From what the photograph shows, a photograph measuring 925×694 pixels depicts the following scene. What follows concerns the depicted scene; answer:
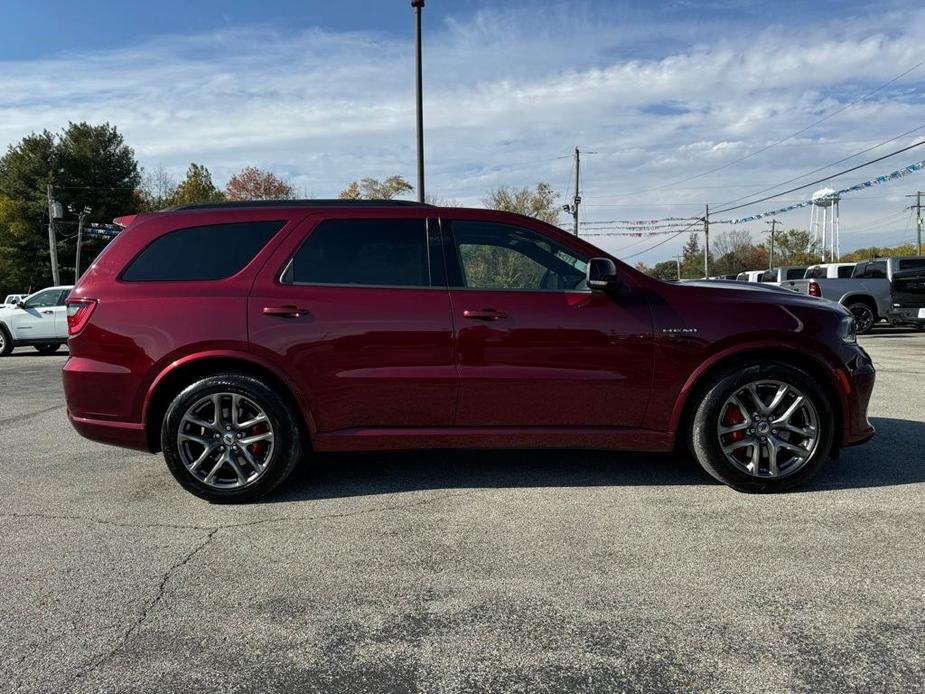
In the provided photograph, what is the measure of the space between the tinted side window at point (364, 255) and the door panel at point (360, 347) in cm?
6

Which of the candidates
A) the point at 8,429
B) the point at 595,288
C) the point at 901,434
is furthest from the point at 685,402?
the point at 8,429

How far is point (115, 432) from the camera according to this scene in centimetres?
416

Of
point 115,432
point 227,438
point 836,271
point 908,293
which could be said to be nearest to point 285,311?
point 227,438

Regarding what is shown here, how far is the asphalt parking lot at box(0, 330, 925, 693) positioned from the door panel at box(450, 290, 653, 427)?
0.54 meters

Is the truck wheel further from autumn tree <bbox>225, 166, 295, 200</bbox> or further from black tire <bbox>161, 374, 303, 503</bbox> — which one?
autumn tree <bbox>225, 166, 295, 200</bbox>

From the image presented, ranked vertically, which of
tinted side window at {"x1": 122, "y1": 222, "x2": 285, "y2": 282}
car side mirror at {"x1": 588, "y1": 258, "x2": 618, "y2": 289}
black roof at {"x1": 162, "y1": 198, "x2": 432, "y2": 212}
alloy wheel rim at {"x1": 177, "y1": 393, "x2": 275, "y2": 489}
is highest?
black roof at {"x1": 162, "y1": 198, "x2": 432, "y2": 212}

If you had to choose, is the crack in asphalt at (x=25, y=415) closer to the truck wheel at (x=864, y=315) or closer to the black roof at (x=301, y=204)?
the black roof at (x=301, y=204)

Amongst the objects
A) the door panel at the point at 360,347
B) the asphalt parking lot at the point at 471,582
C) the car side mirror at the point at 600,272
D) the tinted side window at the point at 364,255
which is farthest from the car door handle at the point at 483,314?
the asphalt parking lot at the point at 471,582

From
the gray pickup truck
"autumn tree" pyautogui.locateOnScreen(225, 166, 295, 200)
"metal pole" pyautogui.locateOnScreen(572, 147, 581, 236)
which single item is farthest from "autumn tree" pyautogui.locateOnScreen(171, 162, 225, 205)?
the gray pickup truck

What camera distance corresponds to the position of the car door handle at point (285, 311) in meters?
4.04

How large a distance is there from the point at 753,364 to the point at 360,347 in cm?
242

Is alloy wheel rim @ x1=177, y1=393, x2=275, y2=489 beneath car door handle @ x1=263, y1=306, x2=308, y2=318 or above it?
beneath

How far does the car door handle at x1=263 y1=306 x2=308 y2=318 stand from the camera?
A: 13.3 ft

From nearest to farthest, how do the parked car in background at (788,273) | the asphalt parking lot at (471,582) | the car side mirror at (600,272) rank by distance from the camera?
1. the asphalt parking lot at (471,582)
2. the car side mirror at (600,272)
3. the parked car in background at (788,273)
